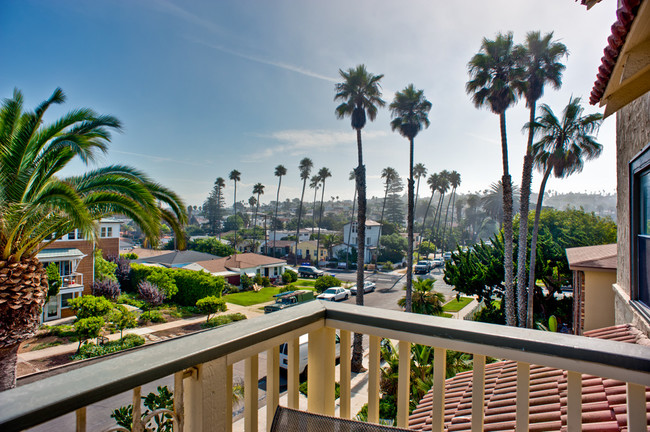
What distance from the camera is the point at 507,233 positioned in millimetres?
16328

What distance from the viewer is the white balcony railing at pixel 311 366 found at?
0.81m

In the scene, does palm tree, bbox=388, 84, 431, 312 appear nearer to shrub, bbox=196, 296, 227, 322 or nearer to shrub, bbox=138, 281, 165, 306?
shrub, bbox=196, 296, 227, 322

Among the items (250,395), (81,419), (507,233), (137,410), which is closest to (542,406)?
(250,395)

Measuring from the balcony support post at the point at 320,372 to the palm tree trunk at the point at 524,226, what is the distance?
1746cm

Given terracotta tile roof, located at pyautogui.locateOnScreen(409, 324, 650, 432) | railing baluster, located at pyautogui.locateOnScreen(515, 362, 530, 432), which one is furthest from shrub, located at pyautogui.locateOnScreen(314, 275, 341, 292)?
railing baluster, located at pyautogui.locateOnScreen(515, 362, 530, 432)

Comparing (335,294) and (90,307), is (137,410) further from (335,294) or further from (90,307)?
(335,294)

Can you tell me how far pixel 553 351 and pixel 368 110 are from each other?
20.9 metres

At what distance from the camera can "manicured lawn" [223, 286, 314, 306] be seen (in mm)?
25903

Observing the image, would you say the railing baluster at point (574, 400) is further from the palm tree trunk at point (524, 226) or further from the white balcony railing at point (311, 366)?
the palm tree trunk at point (524, 226)

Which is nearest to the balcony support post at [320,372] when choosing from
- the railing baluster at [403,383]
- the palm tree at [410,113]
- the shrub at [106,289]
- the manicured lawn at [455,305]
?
the railing baluster at [403,383]

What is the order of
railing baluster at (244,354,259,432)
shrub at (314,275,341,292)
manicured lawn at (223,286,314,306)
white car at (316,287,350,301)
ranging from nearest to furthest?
railing baluster at (244,354,259,432) < white car at (316,287,350,301) < manicured lawn at (223,286,314,306) < shrub at (314,275,341,292)

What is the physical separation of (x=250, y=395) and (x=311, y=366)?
0.30 meters

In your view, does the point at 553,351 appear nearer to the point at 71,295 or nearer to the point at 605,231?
the point at 71,295

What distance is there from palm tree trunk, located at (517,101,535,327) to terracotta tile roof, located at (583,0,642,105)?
15.0 m
